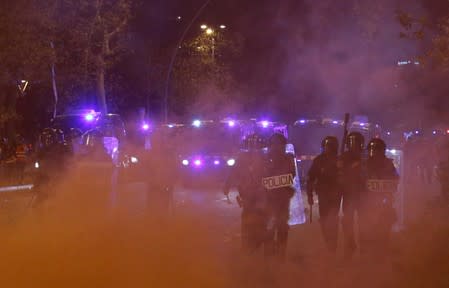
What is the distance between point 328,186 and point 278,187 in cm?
88

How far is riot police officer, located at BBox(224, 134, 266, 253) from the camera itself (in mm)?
8742

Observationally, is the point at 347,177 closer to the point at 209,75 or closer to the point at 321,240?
the point at 321,240

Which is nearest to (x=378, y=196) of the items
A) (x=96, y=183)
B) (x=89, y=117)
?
(x=96, y=183)

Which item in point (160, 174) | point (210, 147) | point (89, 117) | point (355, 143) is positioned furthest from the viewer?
point (89, 117)

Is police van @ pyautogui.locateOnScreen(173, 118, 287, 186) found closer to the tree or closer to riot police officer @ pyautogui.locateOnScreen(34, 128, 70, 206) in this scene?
riot police officer @ pyautogui.locateOnScreen(34, 128, 70, 206)

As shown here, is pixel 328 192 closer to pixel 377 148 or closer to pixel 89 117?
pixel 377 148

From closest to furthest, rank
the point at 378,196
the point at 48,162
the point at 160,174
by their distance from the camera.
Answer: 1. the point at 378,196
2. the point at 160,174
3. the point at 48,162

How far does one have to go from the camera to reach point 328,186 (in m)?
9.09

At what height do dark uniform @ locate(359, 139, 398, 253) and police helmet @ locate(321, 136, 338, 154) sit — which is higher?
police helmet @ locate(321, 136, 338, 154)

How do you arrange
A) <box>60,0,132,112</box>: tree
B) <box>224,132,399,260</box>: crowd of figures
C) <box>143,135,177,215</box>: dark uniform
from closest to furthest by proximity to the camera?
1. <box>224,132,399,260</box>: crowd of figures
2. <box>143,135,177,215</box>: dark uniform
3. <box>60,0,132,112</box>: tree

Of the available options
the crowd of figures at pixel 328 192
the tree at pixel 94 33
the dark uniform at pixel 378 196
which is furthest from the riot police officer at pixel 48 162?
the tree at pixel 94 33

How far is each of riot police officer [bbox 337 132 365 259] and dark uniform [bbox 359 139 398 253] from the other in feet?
0.33

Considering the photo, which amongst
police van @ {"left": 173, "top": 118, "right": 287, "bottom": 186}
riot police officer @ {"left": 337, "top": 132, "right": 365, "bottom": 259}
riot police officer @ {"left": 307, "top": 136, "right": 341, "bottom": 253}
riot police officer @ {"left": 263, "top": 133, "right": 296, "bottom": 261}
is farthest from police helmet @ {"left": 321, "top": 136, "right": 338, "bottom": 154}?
police van @ {"left": 173, "top": 118, "right": 287, "bottom": 186}

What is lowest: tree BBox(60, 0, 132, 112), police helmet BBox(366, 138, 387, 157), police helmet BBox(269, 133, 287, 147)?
police helmet BBox(366, 138, 387, 157)
